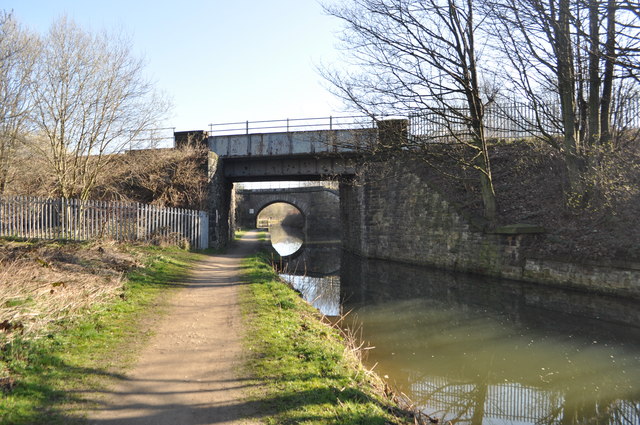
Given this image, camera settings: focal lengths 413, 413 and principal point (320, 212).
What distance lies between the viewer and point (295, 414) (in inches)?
138

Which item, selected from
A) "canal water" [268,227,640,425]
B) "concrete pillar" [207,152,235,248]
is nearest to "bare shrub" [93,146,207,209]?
"concrete pillar" [207,152,235,248]

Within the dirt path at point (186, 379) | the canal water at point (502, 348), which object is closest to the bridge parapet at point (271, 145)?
the canal water at point (502, 348)

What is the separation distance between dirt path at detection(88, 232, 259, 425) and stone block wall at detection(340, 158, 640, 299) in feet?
30.3

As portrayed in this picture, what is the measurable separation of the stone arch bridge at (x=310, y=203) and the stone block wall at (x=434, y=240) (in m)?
19.3

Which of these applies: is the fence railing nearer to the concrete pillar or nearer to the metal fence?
the concrete pillar

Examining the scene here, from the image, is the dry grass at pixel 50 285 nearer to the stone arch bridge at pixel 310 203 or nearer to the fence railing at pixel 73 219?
the fence railing at pixel 73 219

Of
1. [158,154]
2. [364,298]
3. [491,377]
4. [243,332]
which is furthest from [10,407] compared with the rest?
[158,154]

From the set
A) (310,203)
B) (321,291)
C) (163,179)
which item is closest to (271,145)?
(163,179)

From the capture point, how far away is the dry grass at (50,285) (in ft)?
16.0

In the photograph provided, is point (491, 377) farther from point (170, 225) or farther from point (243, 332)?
point (170, 225)

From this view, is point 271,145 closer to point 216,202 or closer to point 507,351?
point 216,202

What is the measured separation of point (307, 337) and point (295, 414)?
2133 millimetres

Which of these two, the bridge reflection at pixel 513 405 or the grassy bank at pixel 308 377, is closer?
the grassy bank at pixel 308 377

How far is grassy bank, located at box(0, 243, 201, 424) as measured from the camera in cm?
340
